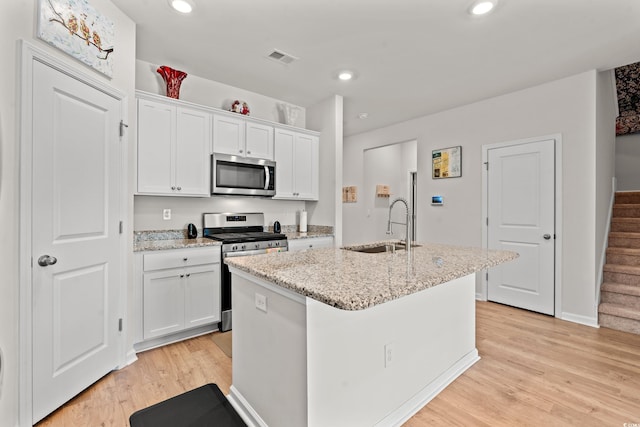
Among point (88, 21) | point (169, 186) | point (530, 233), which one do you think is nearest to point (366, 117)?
point (530, 233)

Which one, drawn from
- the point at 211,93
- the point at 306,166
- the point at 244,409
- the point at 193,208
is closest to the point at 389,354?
the point at 244,409

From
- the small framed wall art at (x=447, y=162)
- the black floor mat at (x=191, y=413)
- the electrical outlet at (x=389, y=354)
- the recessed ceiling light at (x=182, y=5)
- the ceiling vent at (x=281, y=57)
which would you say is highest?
the ceiling vent at (x=281, y=57)

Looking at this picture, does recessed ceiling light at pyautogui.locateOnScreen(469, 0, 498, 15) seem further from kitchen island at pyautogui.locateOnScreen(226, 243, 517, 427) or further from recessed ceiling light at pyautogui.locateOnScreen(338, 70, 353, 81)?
kitchen island at pyautogui.locateOnScreen(226, 243, 517, 427)

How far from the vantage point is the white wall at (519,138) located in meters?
3.09

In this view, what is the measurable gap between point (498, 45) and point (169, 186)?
126 inches

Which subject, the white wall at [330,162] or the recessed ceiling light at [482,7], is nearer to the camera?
the recessed ceiling light at [482,7]

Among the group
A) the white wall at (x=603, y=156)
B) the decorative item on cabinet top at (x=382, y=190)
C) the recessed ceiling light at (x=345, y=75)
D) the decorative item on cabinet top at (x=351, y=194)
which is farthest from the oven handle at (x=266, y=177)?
the white wall at (x=603, y=156)

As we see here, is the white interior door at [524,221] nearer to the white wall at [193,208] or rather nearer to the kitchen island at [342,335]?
the kitchen island at [342,335]

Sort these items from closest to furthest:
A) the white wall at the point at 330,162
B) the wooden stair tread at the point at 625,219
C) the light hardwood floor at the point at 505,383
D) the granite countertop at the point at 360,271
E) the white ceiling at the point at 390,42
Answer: the granite countertop at the point at 360,271 < the light hardwood floor at the point at 505,383 < the white ceiling at the point at 390,42 < the wooden stair tread at the point at 625,219 < the white wall at the point at 330,162

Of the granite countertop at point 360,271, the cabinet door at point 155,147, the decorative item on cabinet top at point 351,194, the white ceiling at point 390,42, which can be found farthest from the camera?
the decorative item on cabinet top at point 351,194

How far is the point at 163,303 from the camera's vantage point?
8.46 ft

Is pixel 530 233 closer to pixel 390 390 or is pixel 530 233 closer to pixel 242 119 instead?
pixel 390 390

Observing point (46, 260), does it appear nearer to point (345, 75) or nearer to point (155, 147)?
point (155, 147)

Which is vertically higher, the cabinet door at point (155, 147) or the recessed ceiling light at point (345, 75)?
the recessed ceiling light at point (345, 75)
